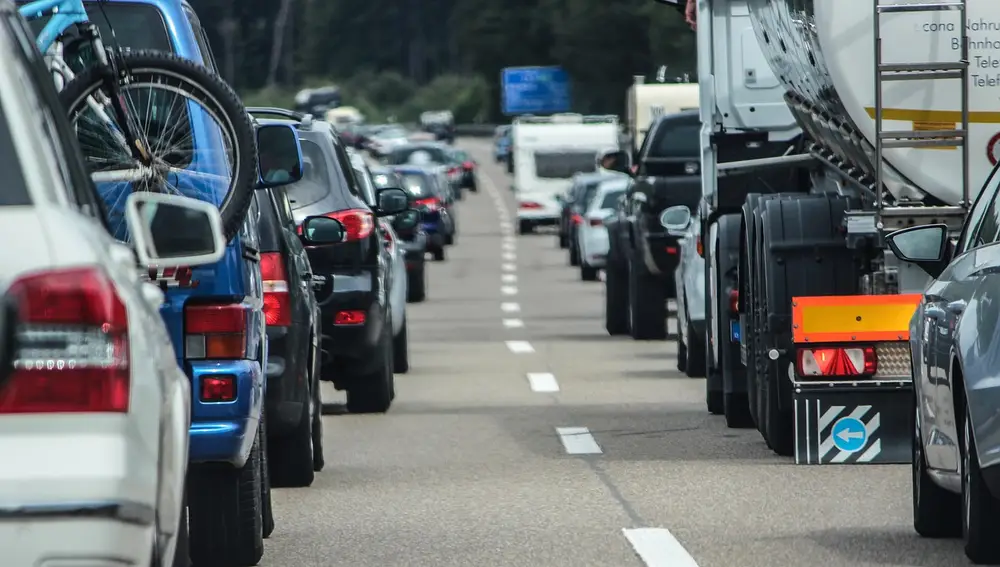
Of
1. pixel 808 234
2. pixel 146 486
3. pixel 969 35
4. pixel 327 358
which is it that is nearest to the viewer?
pixel 146 486

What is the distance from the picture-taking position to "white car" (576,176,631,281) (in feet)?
118

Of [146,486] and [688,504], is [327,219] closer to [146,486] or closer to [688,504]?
[688,504]

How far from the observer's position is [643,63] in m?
128

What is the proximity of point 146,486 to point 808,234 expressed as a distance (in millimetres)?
8072

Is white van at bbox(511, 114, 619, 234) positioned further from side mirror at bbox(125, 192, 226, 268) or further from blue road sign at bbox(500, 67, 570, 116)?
side mirror at bbox(125, 192, 226, 268)

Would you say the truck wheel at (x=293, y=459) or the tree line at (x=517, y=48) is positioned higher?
the truck wheel at (x=293, y=459)

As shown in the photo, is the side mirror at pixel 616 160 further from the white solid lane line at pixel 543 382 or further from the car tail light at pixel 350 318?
the car tail light at pixel 350 318

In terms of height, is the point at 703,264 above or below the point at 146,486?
below

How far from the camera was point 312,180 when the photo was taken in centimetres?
1447

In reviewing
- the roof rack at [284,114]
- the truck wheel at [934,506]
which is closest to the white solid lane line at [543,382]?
the roof rack at [284,114]

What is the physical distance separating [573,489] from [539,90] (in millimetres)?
101268

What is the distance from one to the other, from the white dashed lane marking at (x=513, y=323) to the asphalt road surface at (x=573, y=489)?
22.0 ft

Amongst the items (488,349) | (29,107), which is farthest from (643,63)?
(29,107)

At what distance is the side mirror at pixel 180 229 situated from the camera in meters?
5.29
